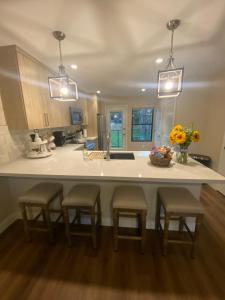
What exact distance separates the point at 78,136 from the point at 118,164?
2.77 meters

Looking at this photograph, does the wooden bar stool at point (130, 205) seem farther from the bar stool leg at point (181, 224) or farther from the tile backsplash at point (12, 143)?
the tile backsplash at point (12, 143)

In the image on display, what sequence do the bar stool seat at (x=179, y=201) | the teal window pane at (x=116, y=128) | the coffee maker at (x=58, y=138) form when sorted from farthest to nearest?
the teal window pane at (x=116, y=128) → the coffee maker at (x=58, y=138) → the bar stool seat at (x=179, y=201)

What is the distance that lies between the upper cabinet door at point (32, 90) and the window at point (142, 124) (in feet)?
15.6

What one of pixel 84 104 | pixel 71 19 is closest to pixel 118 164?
pixel 71 19

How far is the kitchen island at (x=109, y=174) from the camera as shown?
140 cm

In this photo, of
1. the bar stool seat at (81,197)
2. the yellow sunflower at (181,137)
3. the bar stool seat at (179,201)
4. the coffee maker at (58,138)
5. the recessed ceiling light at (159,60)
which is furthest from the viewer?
the coffee maker at (58,138)

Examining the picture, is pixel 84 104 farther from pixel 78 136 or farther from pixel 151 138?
pixel 151 138

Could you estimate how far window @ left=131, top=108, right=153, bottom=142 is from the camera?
637 cm

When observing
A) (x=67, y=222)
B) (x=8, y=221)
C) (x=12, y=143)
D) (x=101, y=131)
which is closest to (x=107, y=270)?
(x=67, y=222)

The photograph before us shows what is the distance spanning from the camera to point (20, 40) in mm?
1665

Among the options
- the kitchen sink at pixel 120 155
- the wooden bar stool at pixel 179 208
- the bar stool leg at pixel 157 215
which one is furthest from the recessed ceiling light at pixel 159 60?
the bar stool leg at pixel 157 215

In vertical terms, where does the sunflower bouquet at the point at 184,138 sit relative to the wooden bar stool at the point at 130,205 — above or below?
above

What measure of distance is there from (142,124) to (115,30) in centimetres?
519

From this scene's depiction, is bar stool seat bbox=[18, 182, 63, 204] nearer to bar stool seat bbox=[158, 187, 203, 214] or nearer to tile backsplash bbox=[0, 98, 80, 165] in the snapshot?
tile backsplash bbox=[0, 98, 80, 165]
